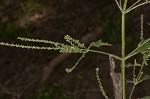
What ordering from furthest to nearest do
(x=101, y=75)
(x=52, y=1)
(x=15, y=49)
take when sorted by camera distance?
(x=52, y=1)
(x=15, y=49)
(x=101, y=75)

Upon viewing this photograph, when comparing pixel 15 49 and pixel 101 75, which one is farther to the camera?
pixel 15 49

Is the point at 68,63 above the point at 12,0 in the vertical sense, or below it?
below

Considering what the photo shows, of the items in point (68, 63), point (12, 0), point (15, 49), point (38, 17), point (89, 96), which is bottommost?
point (89, 96)

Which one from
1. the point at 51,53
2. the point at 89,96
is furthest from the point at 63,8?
the point at 89,96

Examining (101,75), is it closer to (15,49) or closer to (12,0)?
(15,49)

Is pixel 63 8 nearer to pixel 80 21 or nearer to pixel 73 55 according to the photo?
pixel 80 21

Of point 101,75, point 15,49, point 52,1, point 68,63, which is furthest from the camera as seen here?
point 52,1
